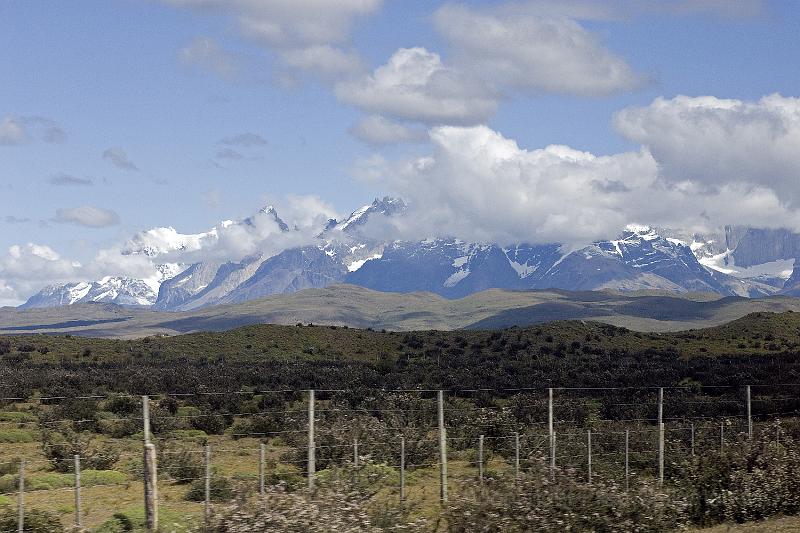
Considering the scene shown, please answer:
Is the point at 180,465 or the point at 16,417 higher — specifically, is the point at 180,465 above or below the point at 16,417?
below

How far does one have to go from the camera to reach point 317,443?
93.6ft

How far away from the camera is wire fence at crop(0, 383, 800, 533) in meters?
22.7

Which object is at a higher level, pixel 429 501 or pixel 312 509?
pixel 312 509

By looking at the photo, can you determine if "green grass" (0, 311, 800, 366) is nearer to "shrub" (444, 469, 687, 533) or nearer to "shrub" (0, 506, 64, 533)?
"shrub" (0, 506, 64, 533)

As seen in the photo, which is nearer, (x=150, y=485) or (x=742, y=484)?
(x=150, y=485)

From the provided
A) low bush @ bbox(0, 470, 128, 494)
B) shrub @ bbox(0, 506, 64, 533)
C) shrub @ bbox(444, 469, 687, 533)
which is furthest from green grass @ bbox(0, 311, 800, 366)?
shrub @ bbox(444, 469, 687, 533)

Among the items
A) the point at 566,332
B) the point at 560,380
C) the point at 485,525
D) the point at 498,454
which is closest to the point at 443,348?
the point at 566,332

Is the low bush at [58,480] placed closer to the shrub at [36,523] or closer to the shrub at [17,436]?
the shrub at [36,523]

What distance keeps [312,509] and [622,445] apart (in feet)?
68.0

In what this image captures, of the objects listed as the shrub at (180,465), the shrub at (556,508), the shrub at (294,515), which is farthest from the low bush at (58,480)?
the shrub at (556,508)

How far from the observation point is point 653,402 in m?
45.5

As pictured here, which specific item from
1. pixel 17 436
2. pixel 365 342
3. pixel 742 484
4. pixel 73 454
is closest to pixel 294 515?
pixel 742 484

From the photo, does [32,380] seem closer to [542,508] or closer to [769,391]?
[769,391]

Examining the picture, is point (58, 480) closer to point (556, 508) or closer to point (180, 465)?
point (180, 465)
